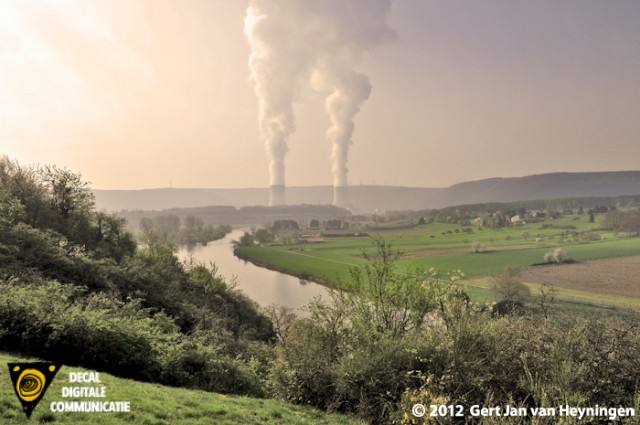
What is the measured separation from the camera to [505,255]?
74.5 m

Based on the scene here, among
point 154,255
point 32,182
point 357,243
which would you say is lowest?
point 357,243

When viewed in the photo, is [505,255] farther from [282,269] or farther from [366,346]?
[366,346]

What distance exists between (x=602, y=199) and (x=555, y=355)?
752 ft

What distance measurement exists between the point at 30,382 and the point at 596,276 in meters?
70.1

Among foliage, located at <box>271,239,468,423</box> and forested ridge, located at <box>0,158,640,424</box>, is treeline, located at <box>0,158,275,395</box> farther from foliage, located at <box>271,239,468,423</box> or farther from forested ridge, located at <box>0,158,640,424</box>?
foliage, located at <box>271,239,468,423</box>

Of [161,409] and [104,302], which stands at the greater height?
[104,302]

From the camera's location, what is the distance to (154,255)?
3559cm

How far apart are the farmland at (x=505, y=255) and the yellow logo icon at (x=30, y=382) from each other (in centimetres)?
2753

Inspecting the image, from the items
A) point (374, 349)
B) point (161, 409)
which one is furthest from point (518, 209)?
point (161, 409)

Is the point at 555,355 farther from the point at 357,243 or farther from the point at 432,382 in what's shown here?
the point at 357,243

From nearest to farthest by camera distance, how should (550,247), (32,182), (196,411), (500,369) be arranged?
1. (196,411)
2. (500,369)
3. (32,182)
4. (550,247)

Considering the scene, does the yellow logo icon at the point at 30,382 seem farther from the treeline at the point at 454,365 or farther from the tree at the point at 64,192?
the tree at the point at 64,192

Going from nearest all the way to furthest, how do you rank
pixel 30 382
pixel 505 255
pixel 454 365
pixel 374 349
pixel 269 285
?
pixel 30 382, pixel 454 365, pixel 374 349, pixel 269 285, pixel 505 255

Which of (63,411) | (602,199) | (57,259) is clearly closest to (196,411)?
(63,411)
